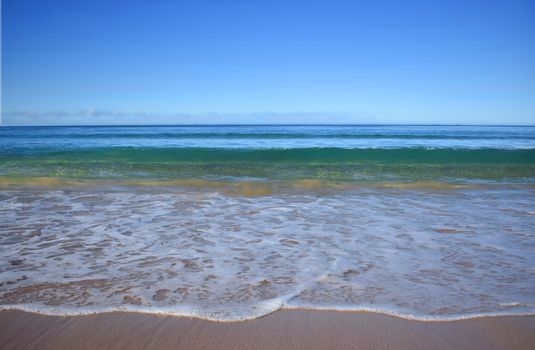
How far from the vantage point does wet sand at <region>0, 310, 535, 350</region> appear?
2107mm

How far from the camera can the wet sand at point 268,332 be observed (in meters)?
2.11

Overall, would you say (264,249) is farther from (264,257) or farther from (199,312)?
(199,312)

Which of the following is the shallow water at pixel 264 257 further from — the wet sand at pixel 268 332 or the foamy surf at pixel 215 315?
the wet sand at pixel 268 332

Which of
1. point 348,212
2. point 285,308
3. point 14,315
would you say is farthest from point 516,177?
point 14,315

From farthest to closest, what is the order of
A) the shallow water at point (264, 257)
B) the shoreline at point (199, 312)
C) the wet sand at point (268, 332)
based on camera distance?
1. the shallow water at point (264, 257)
2. the shoreline at point (199, 312)
3. the wet sand at point (268, 332)

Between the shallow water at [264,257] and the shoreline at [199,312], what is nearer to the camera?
the shoreline at [199,312]

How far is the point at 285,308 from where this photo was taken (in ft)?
8.23

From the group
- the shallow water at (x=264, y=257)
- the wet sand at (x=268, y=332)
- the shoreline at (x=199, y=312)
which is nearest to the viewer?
the wet sand at (x=268, y=332)

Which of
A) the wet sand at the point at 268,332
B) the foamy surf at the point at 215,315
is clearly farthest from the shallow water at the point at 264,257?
the wet sand at the point at 268,332

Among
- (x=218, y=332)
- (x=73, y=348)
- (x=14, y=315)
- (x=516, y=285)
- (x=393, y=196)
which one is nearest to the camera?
(x=73, y=348)

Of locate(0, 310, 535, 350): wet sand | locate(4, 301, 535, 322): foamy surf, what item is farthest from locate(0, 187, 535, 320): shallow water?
locate(0, 310, 535, 350): wet sand

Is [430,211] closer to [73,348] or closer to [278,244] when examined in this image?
[278,244]

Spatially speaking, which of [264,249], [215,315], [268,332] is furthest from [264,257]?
[268,332]

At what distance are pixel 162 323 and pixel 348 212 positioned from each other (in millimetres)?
3939
